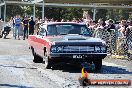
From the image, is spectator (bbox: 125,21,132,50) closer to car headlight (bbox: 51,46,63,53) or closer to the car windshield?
the car windshield

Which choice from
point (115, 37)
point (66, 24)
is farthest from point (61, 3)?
point (66, 24)

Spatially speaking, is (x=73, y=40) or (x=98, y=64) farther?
(x=98, y=64)

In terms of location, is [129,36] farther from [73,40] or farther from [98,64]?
[73,40]

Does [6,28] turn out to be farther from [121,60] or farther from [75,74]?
[75,74]

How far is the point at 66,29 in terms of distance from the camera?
14664 mm

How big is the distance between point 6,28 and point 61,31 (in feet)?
69.5

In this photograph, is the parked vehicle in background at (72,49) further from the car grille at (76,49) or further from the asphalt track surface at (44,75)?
the asphalt track surface at (44,75)

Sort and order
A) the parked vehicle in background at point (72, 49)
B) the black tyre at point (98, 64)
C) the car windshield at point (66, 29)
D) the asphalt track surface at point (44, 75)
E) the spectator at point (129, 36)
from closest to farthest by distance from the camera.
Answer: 1. the asphalt track surface at point (44, 75)
2. the parked vehicle in background at point (72, 49)
3. the black tyre at point (98, 64)
4. the car windshield at point (66, 29)
5. the spectator at point (129, 36)

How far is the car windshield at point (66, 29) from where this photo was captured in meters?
14.5

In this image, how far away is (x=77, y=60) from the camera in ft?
43.4

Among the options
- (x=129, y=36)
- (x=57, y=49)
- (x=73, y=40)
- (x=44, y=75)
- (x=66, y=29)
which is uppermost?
(x=66, y=29)

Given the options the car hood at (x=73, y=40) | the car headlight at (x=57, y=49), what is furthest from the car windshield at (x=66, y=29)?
the car headlight at (x=57, y=49)

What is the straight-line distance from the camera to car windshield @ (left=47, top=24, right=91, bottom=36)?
1450 cm

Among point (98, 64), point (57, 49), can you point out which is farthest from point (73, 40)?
point (98, 64)
